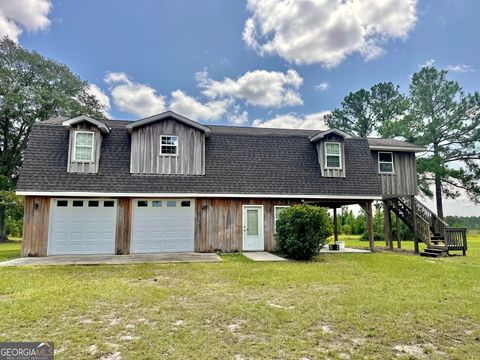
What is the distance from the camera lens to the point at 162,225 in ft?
42.0

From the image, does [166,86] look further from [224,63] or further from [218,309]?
[218,309]

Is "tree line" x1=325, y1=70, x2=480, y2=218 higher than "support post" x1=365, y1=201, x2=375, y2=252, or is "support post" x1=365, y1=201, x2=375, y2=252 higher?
"tree line" x1=325, y1=70, x2=480, y2=218

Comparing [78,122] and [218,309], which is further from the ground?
[78,122]

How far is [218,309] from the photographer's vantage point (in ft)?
17.3

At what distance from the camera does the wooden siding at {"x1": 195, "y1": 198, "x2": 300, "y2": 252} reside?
13.0 metres

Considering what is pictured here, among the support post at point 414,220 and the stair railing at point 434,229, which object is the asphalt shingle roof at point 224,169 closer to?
the support post at point 414,220

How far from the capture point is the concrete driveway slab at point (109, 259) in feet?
32.8

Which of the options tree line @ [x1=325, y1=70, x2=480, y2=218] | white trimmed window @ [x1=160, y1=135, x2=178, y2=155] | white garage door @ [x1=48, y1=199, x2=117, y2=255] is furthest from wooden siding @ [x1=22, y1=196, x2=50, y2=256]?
tree line @ [x1=325, y1=70, x2=480, y2=218]

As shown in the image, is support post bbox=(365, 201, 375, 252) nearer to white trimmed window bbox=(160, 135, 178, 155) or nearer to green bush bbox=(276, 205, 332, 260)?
green bush bbox=(276, 205, 332, 260)

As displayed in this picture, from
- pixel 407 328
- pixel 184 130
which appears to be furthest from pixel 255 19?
pixel 407 328

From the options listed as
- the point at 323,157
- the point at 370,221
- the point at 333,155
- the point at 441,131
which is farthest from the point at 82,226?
the point at 441,131

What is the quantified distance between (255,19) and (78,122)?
1016 centimetres

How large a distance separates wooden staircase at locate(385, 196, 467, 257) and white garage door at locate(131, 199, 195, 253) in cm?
1053

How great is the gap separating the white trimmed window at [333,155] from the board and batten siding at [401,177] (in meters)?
2.87
